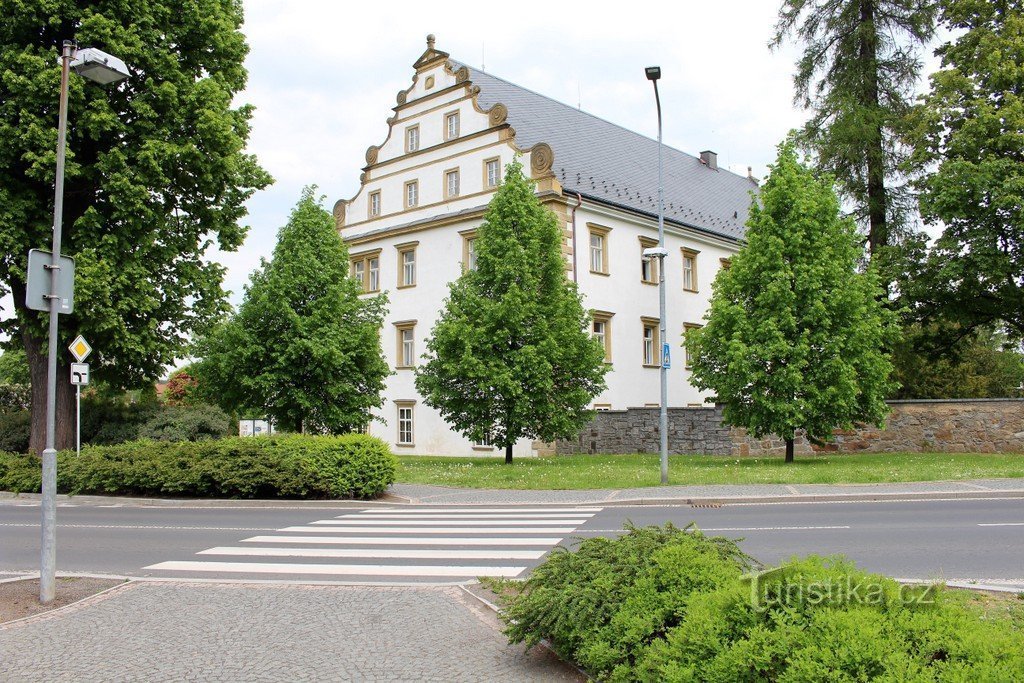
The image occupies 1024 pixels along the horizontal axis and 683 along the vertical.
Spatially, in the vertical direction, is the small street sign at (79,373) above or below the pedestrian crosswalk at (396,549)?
above

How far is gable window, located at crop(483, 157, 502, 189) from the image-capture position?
34500 millimetres

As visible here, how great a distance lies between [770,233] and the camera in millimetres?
25641

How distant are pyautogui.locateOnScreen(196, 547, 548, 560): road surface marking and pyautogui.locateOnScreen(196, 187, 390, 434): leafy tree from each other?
53.8 feet

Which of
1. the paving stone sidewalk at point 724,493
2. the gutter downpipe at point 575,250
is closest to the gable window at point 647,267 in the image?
the gutter downpipe at point 575,250

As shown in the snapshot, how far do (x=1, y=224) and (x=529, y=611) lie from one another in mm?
18402

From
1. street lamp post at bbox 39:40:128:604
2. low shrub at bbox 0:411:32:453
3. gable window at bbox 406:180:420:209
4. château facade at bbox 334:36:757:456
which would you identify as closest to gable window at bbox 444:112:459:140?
château facade at bbox 334:36:757:456

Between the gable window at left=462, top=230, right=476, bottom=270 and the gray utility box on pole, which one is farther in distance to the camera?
the gable window at left=462, top=230, right=476, bottom=270

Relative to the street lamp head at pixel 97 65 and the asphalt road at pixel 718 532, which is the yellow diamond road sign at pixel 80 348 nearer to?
the asphalt road at pixel 718 532

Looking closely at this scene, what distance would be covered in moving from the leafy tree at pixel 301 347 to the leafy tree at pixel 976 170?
19.0m

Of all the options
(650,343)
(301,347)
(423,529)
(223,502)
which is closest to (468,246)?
(650,343)

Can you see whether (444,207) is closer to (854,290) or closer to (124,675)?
→ (854,290)

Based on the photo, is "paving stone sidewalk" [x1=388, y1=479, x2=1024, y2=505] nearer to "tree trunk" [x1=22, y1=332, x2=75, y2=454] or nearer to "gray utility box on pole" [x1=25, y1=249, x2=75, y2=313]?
"tree trunk" [x1=22, y1=332, x2=75, y2=454]

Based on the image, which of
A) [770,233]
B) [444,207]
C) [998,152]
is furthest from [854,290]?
[444,207]

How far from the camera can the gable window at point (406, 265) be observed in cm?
3772
